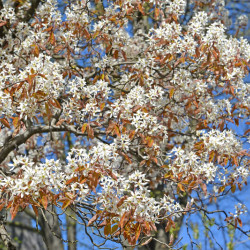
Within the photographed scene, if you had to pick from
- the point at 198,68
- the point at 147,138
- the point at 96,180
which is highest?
the point at 198,68

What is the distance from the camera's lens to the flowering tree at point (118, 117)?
2.67 m

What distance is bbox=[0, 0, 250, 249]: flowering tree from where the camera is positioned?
2.67m

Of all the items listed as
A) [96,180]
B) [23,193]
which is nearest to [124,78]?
[96,180]

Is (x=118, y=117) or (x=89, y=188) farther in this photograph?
(x=118, y=117)

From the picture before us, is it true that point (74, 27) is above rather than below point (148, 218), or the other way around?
above

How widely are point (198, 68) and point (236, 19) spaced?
3721 millimetres

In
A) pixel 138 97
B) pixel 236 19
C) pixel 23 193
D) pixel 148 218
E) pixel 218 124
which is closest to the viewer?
pixel 23 193

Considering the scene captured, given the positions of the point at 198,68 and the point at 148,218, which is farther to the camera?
the point at 198,68

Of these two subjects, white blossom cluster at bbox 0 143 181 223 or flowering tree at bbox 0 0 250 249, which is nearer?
white blossom cluster at bbox 0 143 181 223

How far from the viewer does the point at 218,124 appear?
397cm

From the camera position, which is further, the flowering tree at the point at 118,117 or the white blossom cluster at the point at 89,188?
the flowering tree at the point at 118,117

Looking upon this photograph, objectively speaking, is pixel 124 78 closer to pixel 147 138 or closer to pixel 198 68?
pixel 198 68

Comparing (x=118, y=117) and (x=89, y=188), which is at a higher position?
(x=118, y=117)

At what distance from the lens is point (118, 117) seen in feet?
10.5
